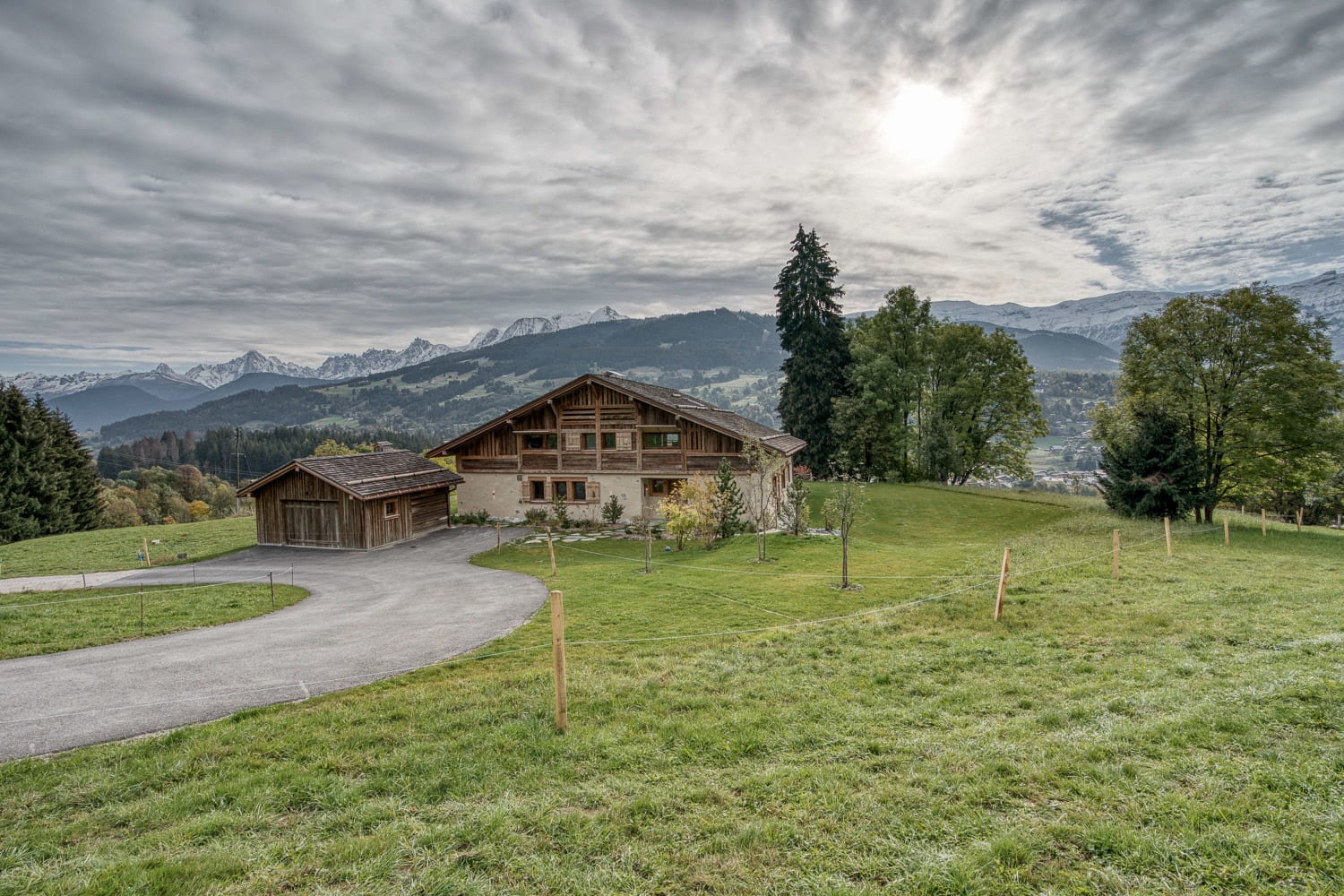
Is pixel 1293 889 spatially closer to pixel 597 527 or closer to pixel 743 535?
pixel 743 535

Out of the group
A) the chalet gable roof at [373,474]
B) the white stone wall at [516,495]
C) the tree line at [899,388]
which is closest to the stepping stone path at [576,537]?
the white stone wall at [516,495]

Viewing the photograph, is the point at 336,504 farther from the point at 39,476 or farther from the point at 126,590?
the point at 39,476

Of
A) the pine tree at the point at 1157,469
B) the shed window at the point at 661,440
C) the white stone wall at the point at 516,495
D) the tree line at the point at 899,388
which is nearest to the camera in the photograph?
the pine tree at the point at 1157,469

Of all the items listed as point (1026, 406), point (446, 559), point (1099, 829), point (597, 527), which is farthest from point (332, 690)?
point (1026, 406)

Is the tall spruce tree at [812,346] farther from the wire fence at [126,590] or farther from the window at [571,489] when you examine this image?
the wire fence at [126,590]

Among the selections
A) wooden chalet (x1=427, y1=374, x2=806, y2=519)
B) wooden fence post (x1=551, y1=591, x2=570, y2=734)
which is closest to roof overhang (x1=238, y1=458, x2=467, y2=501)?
wooden chalet (x1=427, y1=374, x2=806, y2=519)

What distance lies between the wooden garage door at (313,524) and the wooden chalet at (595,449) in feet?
23.1

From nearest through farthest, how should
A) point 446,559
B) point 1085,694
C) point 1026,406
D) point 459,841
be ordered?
point 459,841 → point 1085,694 → point 446,559 → point 1026,406

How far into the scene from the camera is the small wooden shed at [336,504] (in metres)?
28.2

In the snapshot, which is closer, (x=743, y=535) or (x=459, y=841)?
(x=459, y=841)

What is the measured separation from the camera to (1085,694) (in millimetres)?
7812

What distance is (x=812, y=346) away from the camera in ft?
152

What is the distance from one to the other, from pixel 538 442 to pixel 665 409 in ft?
25.4

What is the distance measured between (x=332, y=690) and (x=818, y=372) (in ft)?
134
